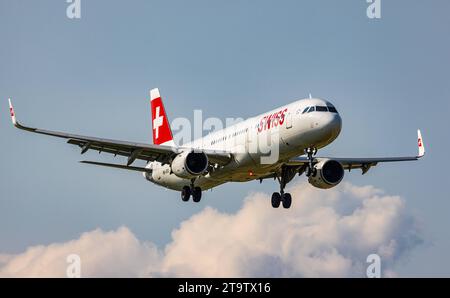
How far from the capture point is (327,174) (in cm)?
6262

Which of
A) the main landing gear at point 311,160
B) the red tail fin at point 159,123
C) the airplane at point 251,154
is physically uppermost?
the red tail fin at point 159,123

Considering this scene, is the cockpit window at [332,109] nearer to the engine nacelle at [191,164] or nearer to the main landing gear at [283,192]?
the engine nacelle at [191,164]

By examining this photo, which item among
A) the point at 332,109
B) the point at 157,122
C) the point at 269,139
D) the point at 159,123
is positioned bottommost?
the point at 269,139

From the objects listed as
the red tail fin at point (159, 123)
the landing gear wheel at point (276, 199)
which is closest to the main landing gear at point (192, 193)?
the landing gear wheel at point (276, 199)

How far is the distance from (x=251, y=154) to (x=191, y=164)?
3.73 metres

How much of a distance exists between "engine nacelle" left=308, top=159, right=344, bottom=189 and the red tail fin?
561 inches

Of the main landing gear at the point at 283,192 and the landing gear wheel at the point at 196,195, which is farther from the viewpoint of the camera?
the main landing gear at the point at 283,192

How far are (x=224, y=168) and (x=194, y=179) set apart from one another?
2.93 meters

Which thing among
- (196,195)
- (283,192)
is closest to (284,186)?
(283,192)

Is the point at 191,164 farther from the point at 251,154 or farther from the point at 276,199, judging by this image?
the point at 276,199

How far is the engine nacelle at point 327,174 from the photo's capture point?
204ft
